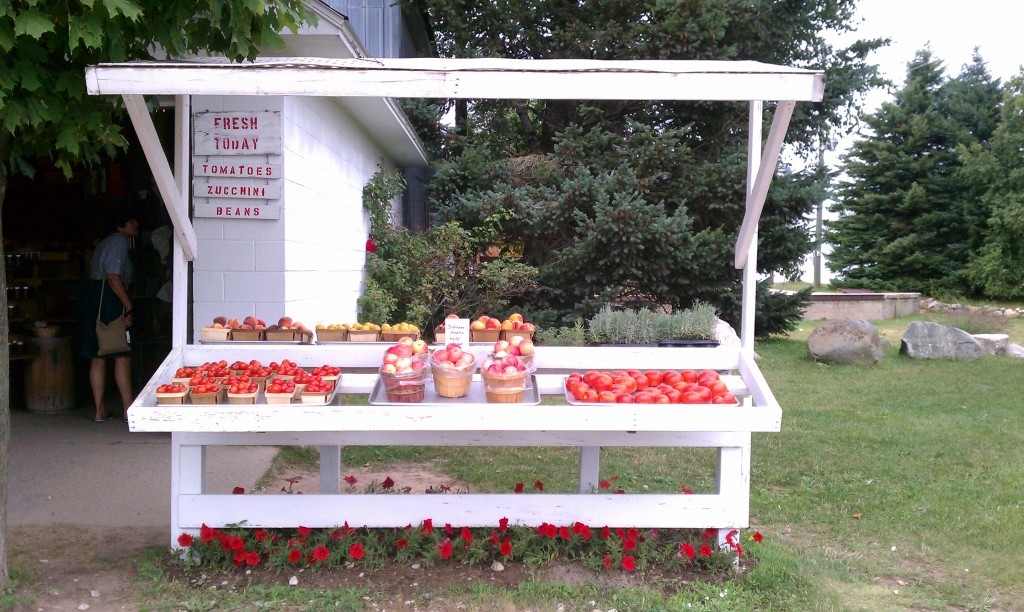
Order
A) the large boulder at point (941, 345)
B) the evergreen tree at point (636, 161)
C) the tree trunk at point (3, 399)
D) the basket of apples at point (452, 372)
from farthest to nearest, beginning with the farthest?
the large boulder at point (941, 345)
the evergreen tree at point (636, 161)
the basket of apples at point (452, 372)
the tree trunk at point (3, 399)

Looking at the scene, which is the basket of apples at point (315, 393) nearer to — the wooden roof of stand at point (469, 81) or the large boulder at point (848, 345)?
the wooden roof of stand at point (469, 81)

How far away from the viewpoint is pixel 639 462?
650 cm

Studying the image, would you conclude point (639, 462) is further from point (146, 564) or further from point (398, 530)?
point (146, 564)

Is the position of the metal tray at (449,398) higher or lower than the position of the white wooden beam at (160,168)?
lower

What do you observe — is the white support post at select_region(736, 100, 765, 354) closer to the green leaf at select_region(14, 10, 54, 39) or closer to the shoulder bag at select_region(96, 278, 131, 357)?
the green leaf at select_region(14, 10, 54, 39)

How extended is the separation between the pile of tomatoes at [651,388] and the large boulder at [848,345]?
8.70 m

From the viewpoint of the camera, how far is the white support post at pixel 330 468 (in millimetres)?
4582

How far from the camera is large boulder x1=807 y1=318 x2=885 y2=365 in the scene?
39.2 ft

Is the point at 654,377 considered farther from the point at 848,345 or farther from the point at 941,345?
the point at 941,345

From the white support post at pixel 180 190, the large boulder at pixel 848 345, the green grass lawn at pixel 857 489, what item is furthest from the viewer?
the large boulder at pixel 848 345

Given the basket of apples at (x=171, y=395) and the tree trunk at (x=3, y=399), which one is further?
the basket of apples at (x=171, y=395)

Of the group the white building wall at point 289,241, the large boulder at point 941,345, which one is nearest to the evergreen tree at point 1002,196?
the large boulder at point 941,345

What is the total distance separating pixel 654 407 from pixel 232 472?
336cm

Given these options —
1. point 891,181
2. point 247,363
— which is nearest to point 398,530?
point 247,363
